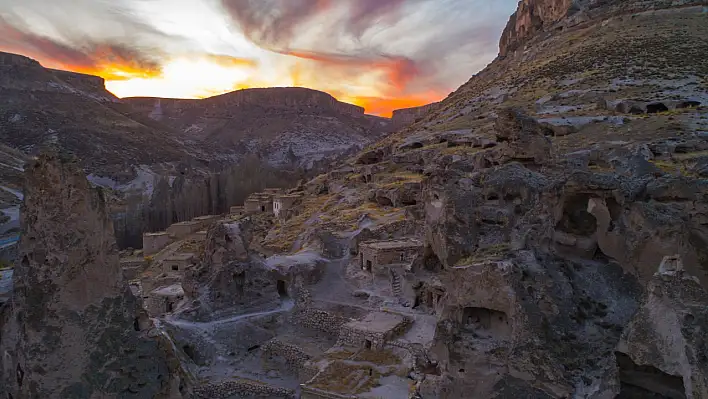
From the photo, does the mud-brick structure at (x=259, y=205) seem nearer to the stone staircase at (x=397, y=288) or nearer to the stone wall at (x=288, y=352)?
the stone staircase at (x=397, y=288)

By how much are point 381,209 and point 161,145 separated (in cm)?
7954

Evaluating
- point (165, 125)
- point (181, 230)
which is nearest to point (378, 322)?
point (181, 230)

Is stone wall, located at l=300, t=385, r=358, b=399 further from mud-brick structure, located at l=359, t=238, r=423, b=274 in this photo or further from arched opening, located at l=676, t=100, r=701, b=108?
arched opening, located at l=676, t=100, r=701, b=108

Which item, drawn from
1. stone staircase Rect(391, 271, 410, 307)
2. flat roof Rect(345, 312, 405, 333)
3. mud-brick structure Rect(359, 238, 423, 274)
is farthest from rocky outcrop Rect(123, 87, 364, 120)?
flat roof Rect(345, 312, 405, 333)

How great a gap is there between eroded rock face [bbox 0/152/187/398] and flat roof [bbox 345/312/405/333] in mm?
6598

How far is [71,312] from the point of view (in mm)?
7438

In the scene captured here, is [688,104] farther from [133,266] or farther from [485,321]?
[133,266]

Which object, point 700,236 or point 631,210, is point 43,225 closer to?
point 631,210

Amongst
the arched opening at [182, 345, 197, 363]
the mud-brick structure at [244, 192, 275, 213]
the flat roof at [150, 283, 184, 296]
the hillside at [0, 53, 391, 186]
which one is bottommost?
the arched opening at [182, 345, 197, 363]

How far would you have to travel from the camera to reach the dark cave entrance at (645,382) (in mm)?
6164

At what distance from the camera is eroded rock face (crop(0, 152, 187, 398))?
7188 mm

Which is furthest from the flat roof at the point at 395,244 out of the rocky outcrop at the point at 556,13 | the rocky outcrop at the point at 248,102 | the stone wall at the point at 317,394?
the rocky outcrop at the point at 248,102

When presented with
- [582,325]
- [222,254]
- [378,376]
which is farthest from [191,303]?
[582,325]

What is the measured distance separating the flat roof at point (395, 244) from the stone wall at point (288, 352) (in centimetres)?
481
